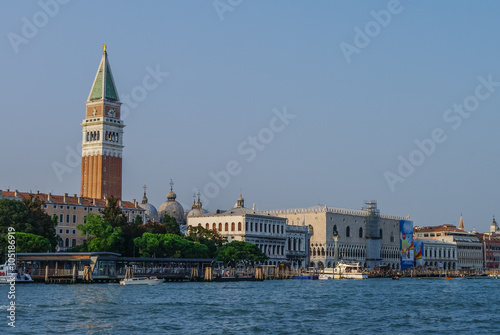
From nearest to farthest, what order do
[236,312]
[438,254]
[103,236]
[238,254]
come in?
[236,312] → [103,236] → [238,254] → [438,254]

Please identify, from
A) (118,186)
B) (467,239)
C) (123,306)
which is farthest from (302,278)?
(467,239)

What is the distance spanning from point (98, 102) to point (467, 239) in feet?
251

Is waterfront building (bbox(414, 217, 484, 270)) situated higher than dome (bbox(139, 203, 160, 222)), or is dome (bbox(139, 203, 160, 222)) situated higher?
dome (bbox(139, 203, 160, 222))

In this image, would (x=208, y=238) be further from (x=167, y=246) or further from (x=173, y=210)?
(x=173, y=210)

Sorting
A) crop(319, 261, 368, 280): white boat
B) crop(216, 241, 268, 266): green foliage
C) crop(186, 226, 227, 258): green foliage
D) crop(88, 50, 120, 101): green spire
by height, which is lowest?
crop(319, 261, 368, 280): white boat

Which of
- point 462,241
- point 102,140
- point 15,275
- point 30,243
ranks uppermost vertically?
point 102,140

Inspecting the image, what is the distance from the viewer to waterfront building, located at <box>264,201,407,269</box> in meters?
114

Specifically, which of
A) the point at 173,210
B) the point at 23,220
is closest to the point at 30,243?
the point at 23,220

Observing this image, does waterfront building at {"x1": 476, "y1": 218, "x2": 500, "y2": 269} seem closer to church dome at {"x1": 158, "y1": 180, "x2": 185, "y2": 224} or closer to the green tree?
church dome at {"x1": 158, "y1": 180, "x2": 185, "y2": 224}

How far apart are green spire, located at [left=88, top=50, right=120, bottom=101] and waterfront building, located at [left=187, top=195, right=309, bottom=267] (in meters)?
18.4

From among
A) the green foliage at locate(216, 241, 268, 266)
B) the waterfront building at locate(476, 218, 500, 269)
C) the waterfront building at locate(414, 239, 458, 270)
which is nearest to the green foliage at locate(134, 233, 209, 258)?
the green foliage at locate(216, 241, 268, 266)

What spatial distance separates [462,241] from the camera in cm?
15000

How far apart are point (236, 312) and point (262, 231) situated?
60.1 metres

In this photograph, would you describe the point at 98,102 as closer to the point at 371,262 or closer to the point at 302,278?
the point at 302,278
